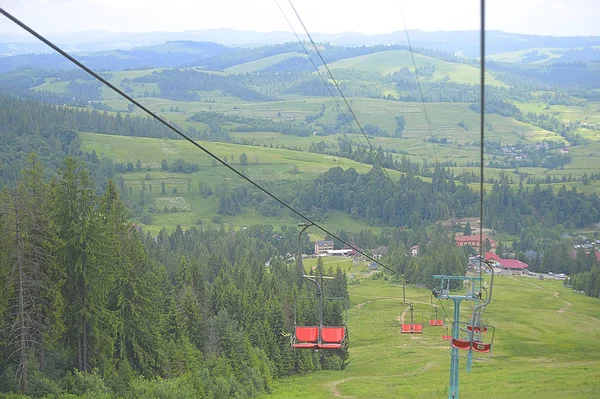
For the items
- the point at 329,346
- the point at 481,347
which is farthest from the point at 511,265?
the point at 329,346

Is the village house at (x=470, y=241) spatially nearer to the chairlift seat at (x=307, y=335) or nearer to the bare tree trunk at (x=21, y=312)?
the chairlift seat at (x=307, y=335)

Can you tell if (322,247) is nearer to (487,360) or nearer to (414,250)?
(414,250)

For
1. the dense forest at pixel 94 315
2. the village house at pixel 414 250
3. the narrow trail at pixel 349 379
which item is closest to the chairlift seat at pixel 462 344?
the dense forest at pixel 94 315

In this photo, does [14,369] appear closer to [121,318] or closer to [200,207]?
[121,318]

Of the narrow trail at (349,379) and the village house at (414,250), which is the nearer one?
the narrow trail at (349,379)

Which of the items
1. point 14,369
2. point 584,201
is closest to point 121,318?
point 14,369

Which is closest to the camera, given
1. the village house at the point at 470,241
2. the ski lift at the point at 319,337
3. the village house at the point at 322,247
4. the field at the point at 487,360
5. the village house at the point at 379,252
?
the ski lift at the point at 319,337
